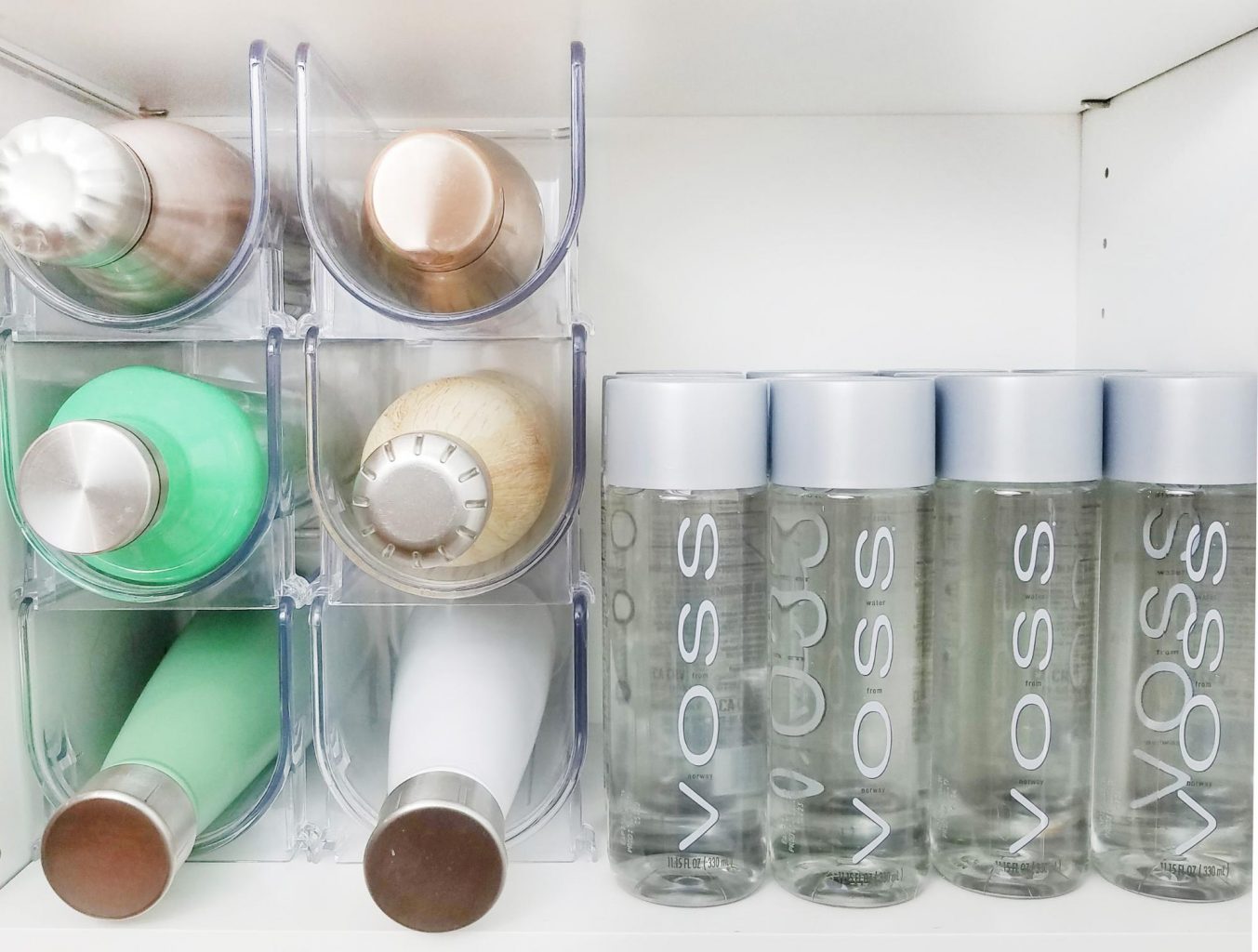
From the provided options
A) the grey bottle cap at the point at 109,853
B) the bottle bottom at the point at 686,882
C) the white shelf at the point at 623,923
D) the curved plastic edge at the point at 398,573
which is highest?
the curved plastic edge at the point at 398,573

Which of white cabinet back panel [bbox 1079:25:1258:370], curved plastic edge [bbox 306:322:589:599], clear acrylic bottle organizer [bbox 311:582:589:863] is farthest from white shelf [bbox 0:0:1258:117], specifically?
clear acrylic bottle organizer [bbox 311:582:589:863]

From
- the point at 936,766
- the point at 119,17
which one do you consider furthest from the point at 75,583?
the point at 936,766

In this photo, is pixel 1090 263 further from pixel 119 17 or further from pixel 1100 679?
pixel 119 17

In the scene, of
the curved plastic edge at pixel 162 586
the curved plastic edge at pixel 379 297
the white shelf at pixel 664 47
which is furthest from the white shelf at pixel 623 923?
the white shelf at pixel 664 47

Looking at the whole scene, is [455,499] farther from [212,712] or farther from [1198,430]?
[1198,430]

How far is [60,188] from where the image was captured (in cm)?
37

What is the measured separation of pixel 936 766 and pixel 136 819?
0.31m

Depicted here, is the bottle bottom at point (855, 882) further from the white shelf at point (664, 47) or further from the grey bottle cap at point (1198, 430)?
the white shelf at point (664, 47)

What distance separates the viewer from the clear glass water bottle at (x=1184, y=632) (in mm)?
403

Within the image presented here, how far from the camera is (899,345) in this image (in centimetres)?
60

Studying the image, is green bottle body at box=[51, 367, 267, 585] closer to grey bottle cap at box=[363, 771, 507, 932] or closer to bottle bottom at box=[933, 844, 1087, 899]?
grey bottle cap at box=[363, 771, 507, 932]

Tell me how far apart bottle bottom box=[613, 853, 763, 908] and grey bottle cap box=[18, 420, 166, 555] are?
0.24m

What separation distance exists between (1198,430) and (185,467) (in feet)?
1.30

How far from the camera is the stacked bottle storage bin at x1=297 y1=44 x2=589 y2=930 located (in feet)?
1.34
